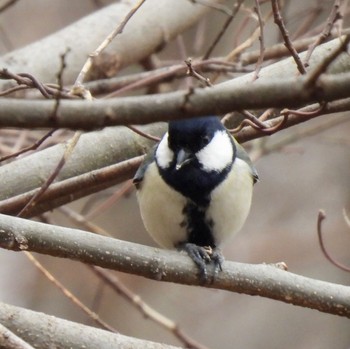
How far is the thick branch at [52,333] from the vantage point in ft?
5.27

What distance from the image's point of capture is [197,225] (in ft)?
6.17

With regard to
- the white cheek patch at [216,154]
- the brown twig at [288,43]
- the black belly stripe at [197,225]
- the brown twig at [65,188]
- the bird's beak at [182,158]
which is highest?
the brown twig at [288,43]

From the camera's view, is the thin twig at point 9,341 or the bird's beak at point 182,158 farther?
the bird's beak at point 182,158

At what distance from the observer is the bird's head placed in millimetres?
1800

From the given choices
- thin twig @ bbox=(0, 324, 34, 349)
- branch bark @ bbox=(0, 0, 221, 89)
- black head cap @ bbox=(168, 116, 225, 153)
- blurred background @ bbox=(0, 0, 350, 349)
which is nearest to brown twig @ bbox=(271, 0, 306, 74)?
black head cap @ bbox=(168, 116, 225, 153)

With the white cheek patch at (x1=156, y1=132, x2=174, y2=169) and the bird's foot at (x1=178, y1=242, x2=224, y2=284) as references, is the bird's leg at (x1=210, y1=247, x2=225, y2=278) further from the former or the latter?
the white cheek patch at (x1=156, y1=132, x2=174, y2=169)

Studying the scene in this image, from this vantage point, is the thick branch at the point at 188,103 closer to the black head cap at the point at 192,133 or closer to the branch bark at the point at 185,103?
the branch bark at the point at 185,103

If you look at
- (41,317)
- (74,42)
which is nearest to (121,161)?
(41,317)

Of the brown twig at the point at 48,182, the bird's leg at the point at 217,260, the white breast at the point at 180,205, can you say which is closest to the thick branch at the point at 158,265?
the bird's leg at the point at 217,260

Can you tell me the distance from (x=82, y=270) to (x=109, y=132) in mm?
2905

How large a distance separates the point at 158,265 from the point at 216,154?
0.43 meters

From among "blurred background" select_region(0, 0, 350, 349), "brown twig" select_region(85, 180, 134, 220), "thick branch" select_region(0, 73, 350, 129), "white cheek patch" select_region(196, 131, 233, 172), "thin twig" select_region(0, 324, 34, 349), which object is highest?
"thick branch" select_region(0, 73, 350, 129)

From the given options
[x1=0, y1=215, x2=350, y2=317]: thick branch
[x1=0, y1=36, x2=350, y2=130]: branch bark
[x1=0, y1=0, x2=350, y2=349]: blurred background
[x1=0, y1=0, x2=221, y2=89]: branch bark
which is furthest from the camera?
[x1=0, y1=0, x2=350, y2=349]: blurred background

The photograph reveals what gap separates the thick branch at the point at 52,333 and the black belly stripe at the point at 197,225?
32 centimetres
